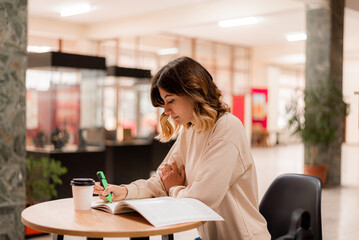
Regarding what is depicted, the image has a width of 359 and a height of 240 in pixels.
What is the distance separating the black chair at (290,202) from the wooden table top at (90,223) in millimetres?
851

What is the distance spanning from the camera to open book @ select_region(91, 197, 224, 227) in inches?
66.8

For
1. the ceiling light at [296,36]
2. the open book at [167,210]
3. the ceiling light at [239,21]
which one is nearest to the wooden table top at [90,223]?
the open book at [167,210]

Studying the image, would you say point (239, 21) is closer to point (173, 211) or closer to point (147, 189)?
Result: point (147, 189)

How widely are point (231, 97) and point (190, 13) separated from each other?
6919 mm

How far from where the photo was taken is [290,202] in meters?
→ 2.47

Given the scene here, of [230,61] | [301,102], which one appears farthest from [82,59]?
[230,61]

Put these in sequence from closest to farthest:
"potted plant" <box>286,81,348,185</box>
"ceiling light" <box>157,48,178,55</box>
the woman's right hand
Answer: the woman's right hand → "potted plant" <box>286,81,348,185</box> → "ceiling light" <box>157,48,178,55</box>

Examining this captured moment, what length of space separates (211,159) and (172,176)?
326 millimetres

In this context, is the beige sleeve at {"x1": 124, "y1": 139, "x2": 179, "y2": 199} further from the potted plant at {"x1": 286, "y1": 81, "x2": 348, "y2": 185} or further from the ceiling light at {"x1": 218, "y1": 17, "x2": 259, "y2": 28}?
the ceiling light at {"x1": 218, "y1": 17, "x2": 259, "y2": 28}

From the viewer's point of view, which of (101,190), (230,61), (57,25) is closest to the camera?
(101,190)

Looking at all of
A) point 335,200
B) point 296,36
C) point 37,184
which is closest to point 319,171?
point 335,200

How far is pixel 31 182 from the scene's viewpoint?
505 centimetres

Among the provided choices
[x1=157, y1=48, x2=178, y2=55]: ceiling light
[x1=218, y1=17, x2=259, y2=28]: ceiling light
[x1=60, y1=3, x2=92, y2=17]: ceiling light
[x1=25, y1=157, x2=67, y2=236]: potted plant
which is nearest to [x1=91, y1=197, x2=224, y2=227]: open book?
[x1=25, y1=157, x2=67, y2=236]: potted plant

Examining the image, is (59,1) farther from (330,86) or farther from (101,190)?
(101,190)
